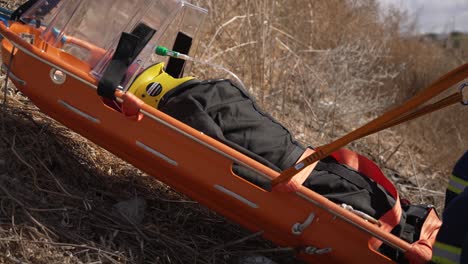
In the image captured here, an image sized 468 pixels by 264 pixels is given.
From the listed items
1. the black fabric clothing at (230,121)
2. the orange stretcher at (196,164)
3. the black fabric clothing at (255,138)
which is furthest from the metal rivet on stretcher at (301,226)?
the black fabric clothing at (230,121)

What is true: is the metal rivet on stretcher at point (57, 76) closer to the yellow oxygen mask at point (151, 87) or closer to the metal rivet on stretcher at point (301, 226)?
the yellow oxygen mask at point (151, 87)

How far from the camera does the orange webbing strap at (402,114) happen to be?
2.39 m

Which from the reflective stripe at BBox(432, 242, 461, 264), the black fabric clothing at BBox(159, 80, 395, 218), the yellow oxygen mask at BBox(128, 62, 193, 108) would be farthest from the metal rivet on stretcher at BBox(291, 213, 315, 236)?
the yellow oxygen mask at BBox(128, 62, 193, 108)

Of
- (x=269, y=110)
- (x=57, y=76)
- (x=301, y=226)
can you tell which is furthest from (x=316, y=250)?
(x=269, y=110)

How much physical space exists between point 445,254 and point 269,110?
2881 mm

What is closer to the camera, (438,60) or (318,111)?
(318,111)

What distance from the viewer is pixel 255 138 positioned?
293cm

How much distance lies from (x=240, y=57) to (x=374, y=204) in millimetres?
2944

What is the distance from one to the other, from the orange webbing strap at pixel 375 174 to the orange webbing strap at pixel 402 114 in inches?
16.0

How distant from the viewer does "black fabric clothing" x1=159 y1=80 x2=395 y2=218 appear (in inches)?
112

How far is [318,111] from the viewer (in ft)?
19.5

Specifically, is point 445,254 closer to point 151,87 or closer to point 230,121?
point 230,121

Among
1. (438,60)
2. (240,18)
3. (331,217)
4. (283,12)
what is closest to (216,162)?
(331,217)

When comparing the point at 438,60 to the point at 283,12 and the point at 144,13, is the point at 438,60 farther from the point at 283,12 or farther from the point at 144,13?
the point at 144,13
